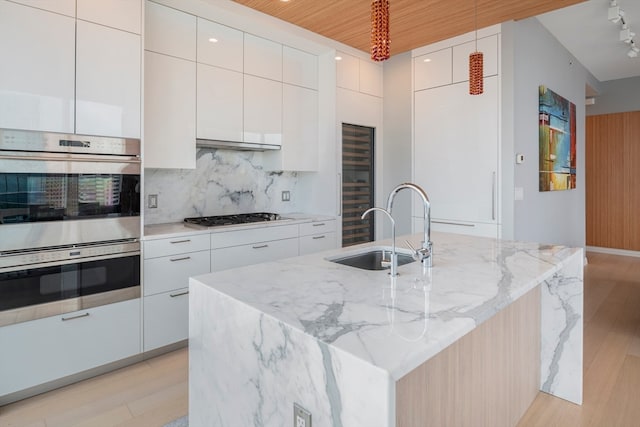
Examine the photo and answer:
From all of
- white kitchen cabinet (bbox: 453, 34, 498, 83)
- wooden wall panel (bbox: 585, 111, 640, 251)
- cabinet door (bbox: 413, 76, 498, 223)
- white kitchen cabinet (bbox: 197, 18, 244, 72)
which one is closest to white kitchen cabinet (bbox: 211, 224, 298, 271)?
white kitchen cabinet (bbox: 197, 18, 244, 72)

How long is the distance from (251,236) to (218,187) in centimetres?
76

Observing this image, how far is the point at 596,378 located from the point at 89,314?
3302 mm

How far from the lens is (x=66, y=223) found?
2289 mm

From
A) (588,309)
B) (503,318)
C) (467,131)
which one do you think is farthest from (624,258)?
(503,318)

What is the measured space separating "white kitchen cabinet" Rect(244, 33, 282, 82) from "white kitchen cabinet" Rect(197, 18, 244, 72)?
69mm

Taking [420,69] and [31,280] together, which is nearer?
[31,280]

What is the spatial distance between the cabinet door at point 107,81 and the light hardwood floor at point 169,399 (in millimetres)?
1602

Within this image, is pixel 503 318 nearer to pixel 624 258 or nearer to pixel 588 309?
pixel 588 309

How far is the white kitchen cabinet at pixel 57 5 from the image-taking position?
2.13m

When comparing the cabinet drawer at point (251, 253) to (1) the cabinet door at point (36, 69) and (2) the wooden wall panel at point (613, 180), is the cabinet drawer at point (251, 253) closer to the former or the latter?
(1) the cabinet door at point (36, 69)

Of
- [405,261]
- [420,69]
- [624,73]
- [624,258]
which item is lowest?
[624,258]

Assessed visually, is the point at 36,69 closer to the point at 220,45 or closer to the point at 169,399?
the point at 220,45

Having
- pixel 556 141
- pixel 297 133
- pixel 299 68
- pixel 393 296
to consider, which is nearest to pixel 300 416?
pixel 393 296

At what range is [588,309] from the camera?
3748mm
